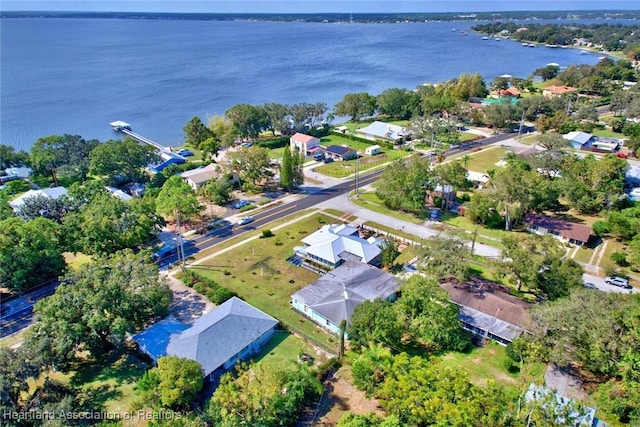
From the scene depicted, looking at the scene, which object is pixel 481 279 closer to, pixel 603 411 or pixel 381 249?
pixel 381 249

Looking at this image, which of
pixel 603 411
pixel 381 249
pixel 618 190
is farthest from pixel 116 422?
pixel 618 190

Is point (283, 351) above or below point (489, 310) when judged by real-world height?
below

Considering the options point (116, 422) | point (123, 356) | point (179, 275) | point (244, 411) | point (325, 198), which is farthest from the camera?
point (325, 198)

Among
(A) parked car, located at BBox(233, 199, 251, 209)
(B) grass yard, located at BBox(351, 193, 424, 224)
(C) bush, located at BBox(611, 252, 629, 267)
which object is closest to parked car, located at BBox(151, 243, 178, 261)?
(A) parked car, located at BBox(233, 199, 251, 209)

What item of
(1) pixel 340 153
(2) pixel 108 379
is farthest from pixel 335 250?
(1) pixel 340 153

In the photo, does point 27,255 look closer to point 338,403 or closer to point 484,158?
point 338,403

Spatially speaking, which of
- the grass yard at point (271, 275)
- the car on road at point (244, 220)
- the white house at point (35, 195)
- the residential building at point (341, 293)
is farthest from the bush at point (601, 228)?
the white house at point (35, 195)

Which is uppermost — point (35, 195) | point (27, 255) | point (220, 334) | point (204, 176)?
point (35, 195)
